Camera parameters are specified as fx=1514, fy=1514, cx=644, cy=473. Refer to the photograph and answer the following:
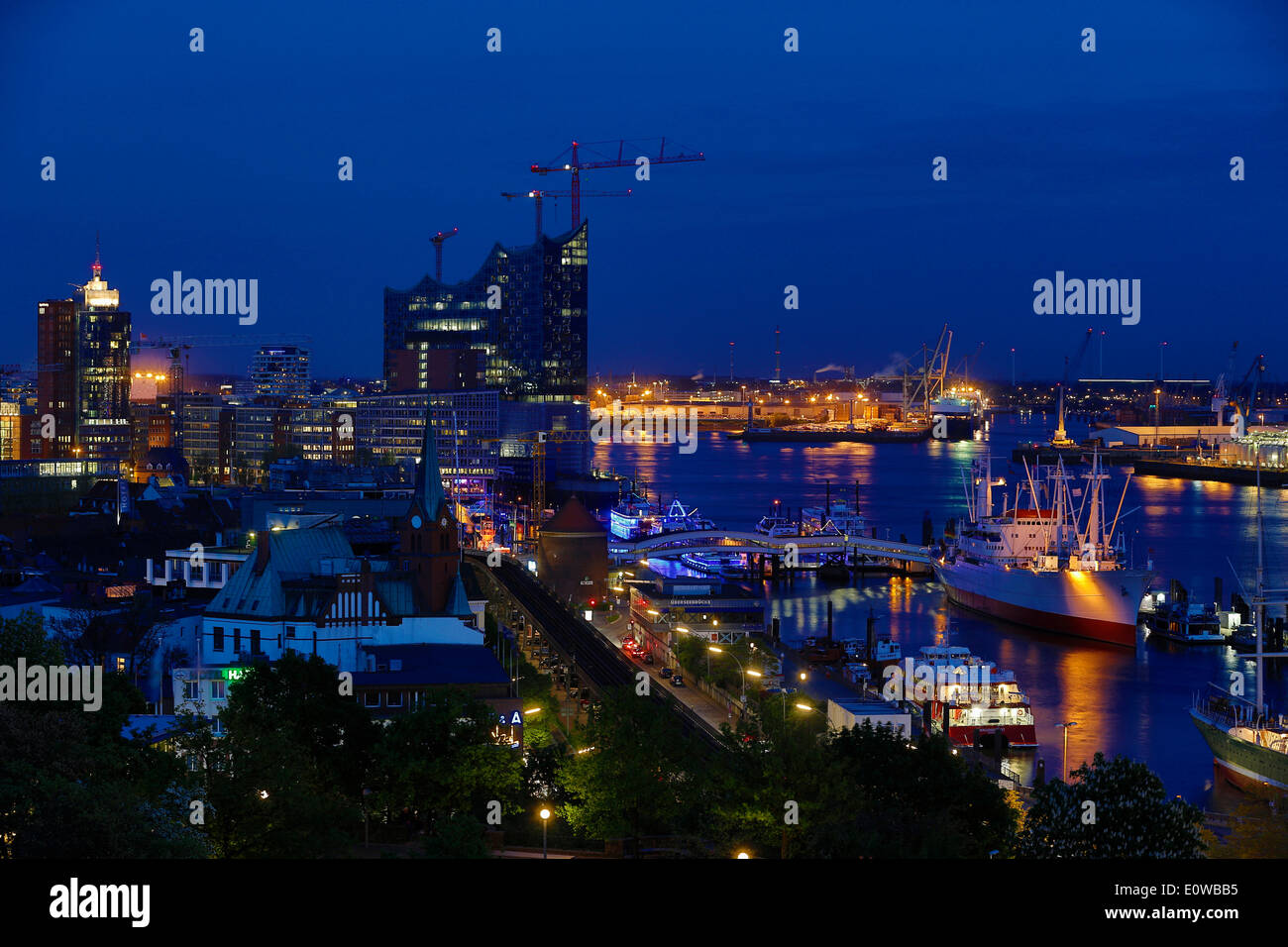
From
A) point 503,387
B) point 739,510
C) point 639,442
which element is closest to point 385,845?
point 739,510

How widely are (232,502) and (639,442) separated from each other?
76.4 metres

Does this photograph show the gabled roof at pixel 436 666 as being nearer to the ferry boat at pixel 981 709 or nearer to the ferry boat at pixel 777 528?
the ferry boat at pixel 981 709

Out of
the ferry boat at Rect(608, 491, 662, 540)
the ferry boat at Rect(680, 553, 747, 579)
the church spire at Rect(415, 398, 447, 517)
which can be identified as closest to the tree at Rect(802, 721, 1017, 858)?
the church spire at Rect(415, 398, 447, 517)

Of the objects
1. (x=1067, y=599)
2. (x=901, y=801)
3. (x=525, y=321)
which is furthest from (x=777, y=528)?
(x=525, y=321)

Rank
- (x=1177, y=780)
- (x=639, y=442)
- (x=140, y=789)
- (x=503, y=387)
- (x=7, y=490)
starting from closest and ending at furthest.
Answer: (x=140, y=789)
(x=1177, y=780)
(x=7, y=490)
(x=503, y=387)
(x=639, y=442)

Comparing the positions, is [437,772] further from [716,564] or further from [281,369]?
[281,369]

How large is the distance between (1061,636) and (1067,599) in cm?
64

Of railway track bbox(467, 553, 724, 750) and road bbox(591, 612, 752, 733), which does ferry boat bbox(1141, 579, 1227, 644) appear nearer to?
road bbox(591, 612, 752, 733)

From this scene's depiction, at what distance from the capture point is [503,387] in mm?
75688

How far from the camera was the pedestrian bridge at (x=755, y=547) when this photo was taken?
33.8 meters

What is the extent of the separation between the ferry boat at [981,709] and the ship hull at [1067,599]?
298 inches

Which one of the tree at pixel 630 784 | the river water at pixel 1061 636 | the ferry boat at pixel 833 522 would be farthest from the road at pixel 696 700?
the ferry boat at pixel 833 522
